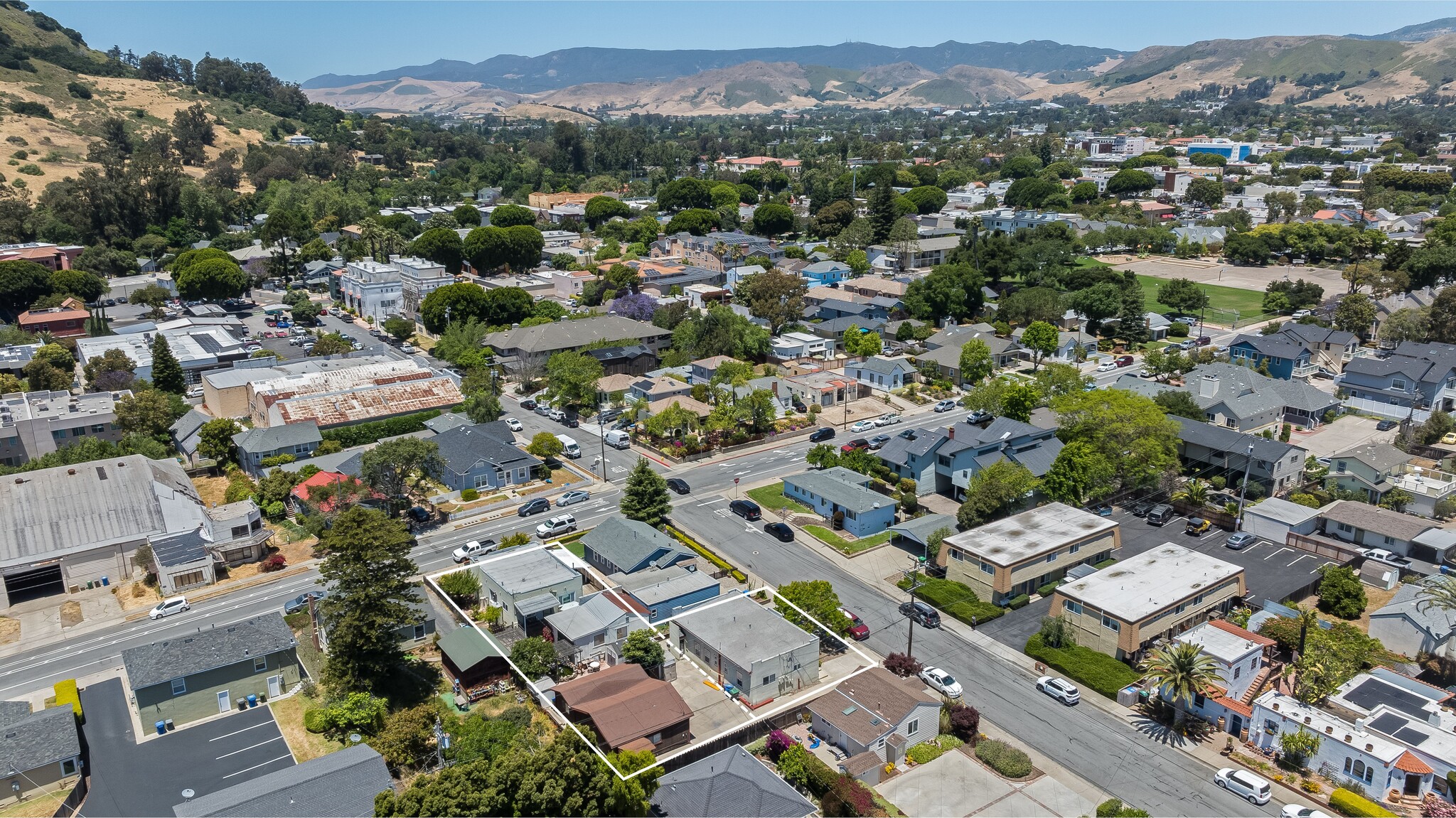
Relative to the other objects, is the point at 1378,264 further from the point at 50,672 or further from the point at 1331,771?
the point at 50,672

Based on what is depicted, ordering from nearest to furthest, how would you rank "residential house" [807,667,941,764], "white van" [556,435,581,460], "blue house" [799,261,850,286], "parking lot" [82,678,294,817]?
1. "parking lot" [82,678,294,817]
2. "residential house" [807,667,941,764]
3. "white van" [556,435,581,460]
4. "blue house" [799,261,850,286]

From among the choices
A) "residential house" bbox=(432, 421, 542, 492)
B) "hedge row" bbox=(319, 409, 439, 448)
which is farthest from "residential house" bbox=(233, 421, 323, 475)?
"residential house" bbox=(432, 421, 542, 492)

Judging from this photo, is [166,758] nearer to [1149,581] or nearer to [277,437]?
[277,437]

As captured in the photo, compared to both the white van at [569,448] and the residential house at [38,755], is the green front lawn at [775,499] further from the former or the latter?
the residential house at [38,755]

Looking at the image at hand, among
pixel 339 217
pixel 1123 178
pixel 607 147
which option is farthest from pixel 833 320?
pixel 607 147

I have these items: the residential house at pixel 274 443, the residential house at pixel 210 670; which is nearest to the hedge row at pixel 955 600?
the residential house at pixel 210 670

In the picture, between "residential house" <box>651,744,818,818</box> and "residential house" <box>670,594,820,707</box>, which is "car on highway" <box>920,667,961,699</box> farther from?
"residential house" <box>651,744,818,818</box>

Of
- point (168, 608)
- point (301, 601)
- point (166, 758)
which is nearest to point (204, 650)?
point (166, 758)
